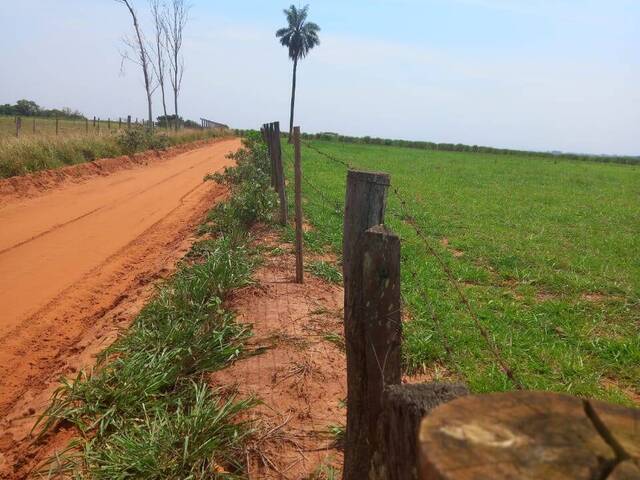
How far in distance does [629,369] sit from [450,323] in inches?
58.8

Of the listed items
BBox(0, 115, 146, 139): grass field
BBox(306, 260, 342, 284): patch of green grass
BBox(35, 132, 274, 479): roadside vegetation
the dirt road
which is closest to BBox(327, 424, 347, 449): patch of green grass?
BBox(35, 132, 274, 479): roadside vegetation

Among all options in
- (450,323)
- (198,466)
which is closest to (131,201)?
(450,323)

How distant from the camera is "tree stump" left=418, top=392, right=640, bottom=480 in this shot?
97 centimetres

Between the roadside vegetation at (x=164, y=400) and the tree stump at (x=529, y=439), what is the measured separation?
6.99 ft

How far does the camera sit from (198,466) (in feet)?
9.71

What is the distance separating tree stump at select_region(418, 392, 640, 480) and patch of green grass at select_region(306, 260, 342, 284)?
17.1 feet

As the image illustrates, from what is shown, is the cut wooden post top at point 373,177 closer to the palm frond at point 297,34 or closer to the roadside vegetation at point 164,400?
the roadside vegetation at point 164,400

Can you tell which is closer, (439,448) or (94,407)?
(439,448)

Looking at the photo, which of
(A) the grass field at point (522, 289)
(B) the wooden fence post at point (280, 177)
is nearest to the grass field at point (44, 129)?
(B) the wooden fence post at point (280, 177)

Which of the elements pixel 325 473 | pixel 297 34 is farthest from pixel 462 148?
pixel 325 473

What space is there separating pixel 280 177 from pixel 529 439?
24.7 feet

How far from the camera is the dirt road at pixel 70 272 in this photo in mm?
4418

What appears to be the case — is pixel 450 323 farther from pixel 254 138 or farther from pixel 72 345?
pixel 254 138

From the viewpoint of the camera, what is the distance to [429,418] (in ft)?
A: 3.73
